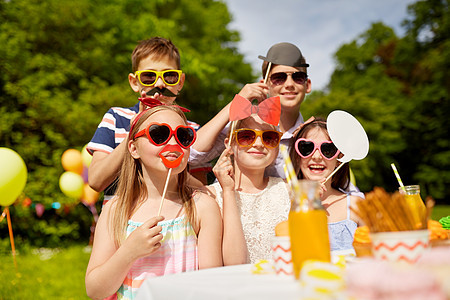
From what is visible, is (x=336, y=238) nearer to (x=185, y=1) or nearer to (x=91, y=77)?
(x=91, y=77)

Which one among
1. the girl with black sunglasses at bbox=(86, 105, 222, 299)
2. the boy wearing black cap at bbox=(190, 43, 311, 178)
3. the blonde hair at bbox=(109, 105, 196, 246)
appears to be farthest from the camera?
the boy wearing black cap at bbox=(190, 43, 311, 178)

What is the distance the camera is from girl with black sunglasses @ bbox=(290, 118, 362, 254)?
96.7 inches

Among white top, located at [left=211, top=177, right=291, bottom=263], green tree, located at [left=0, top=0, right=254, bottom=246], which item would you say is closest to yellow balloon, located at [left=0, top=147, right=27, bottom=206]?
white top, located at [left=211, top=177, right=291, bottom=263]

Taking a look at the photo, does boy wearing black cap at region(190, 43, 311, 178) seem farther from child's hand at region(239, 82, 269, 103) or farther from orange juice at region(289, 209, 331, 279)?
orange juice at region(289, 209, 331, 279)

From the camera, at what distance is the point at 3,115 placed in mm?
9156

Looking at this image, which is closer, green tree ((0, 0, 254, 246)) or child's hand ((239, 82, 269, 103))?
child's hand ((239, 82, 269, 103))

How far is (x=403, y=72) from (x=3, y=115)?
67.5 feet

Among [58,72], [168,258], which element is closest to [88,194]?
[58,72]

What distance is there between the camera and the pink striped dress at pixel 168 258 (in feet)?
6.33

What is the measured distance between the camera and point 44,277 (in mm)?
6090

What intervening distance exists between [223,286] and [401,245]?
500mm

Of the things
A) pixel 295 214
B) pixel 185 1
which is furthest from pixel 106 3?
pixel 295 214

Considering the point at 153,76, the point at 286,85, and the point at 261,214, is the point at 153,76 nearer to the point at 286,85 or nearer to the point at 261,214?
the point at 286,85

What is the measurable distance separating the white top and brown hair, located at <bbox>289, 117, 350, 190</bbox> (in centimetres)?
21
